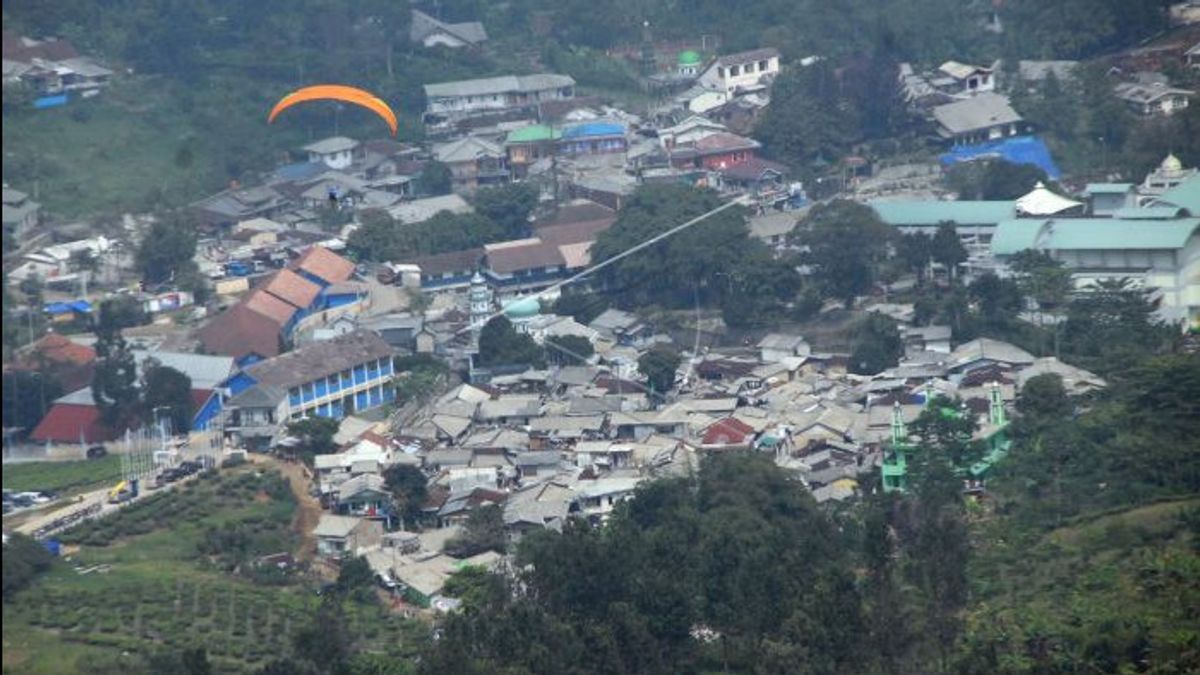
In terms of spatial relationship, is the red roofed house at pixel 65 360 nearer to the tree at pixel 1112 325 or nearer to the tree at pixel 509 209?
the tree at pixel 509 209

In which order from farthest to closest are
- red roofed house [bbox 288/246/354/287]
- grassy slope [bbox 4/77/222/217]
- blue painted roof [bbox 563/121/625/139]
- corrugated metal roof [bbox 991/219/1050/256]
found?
blue painted roof [bbox 563/121/625/139] → grassy slope [bbox 4/77/222/217] → red roofed house [bbox 288/246/354/287] → corrugated metal roof [bbox 991/219/1050/256]

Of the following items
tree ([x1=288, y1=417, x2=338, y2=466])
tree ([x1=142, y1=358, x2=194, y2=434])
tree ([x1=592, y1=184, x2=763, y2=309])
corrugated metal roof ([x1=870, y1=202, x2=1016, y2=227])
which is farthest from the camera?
corrugated metal roof ([x1=870, y1=202, x2=1016, y2=227])

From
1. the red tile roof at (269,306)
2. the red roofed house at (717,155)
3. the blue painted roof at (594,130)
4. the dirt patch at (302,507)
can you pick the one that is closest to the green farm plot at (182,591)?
the dirt patch at (302,507)

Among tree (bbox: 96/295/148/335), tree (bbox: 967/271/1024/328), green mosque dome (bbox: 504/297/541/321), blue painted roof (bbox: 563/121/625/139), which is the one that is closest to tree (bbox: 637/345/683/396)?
green mosque dome (bbox: 504/297/541/321)

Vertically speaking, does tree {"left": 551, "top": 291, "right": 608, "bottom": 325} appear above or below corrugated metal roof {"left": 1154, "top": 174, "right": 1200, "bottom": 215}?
below

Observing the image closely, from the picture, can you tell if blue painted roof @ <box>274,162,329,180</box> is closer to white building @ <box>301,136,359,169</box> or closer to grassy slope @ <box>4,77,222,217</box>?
white building @ <box>301,136,359,169</box>

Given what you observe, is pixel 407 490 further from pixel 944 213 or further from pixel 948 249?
pixel 944 213

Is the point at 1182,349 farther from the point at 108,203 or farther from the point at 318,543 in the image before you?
the point at 108,203
